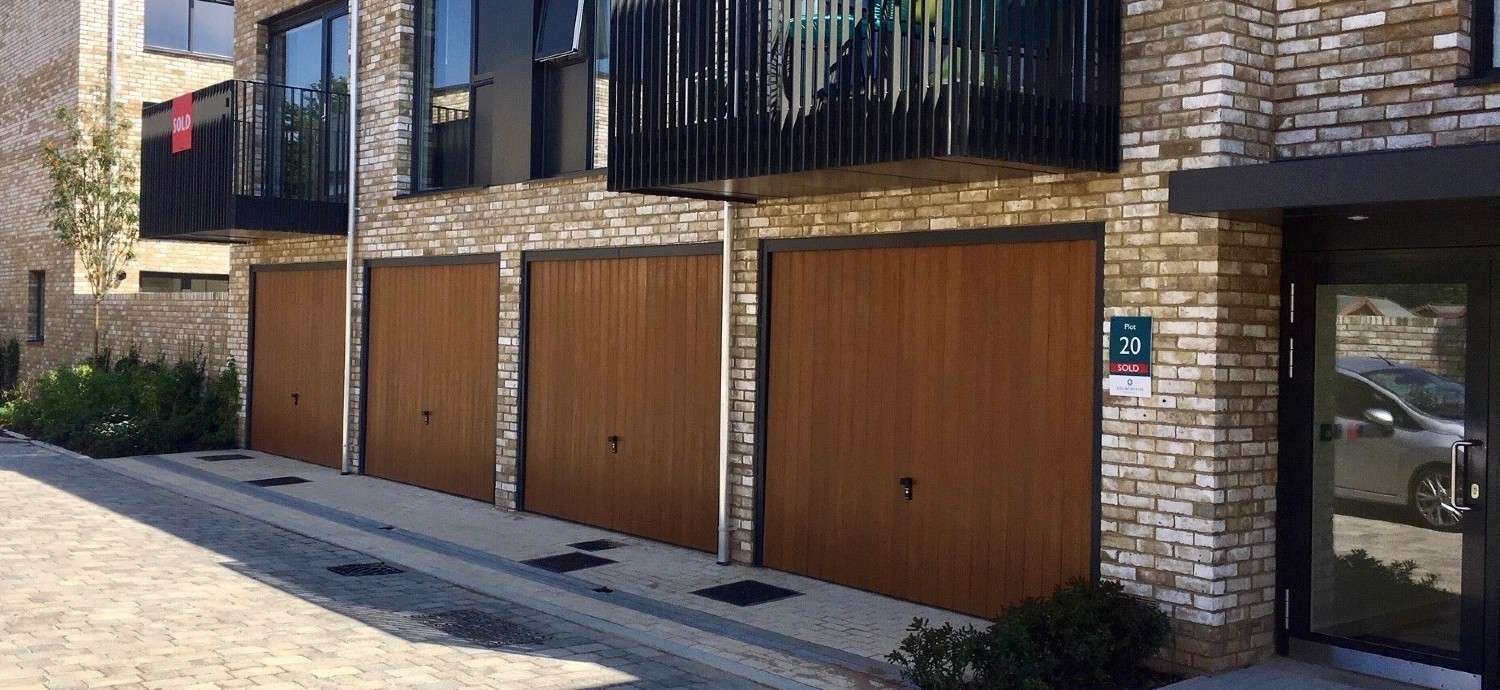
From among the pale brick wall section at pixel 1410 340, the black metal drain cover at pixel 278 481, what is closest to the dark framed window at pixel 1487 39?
the pale brick wall section at pixel 1410 340

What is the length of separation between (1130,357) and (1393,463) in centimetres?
143

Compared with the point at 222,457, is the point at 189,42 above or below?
above

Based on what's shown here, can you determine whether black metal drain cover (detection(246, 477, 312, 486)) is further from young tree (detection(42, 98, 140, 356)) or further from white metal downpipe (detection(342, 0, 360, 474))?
young tree (detection(42, 98, 140, 356))

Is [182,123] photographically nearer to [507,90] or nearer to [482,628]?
[507,90]

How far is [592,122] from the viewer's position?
1216 centimetres

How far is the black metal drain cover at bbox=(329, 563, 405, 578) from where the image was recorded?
9945 mm

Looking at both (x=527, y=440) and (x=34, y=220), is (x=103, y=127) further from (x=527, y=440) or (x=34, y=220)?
(x=527, y=440)

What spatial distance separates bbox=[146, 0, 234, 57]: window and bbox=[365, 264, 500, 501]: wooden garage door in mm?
11231

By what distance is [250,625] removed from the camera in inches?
319

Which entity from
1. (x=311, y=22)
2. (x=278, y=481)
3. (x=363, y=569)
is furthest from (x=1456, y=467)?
(x=311, y=22)

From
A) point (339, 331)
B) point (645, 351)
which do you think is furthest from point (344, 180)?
point (645, 351)

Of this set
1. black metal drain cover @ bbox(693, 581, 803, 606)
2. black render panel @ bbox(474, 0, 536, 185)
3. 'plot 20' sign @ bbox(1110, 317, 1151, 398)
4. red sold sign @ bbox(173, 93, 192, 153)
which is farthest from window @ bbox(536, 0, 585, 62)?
'plot 20' sign @ bbox(1110, 317, 1151, 398)

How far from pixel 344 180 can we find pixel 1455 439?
1251 centimetres

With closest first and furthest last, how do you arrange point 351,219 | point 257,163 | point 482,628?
point 482,628
point 351,219
point 257,163
